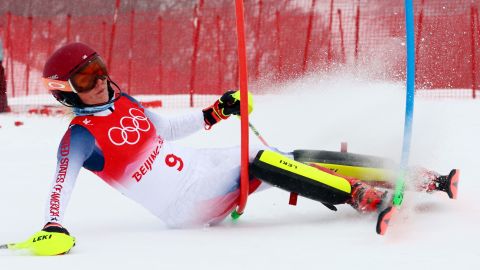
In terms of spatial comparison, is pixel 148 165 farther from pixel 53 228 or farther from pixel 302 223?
pixel 302 223

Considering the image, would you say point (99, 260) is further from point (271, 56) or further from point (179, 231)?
point (271, 56)

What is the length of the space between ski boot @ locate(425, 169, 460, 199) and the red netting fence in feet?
16.4

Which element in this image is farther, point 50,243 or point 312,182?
point 312,182

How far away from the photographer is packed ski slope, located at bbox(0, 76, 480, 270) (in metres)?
2.73

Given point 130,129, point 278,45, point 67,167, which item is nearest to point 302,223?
point 130,129

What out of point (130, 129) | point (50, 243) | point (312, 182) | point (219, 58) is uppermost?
point (130, 129)

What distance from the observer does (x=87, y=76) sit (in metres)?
3.23

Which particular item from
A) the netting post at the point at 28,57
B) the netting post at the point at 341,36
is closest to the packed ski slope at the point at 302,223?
the netting post at the point at 341,36

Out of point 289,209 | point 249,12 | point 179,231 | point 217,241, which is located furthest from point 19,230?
point 249,12

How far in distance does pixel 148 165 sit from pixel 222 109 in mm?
558

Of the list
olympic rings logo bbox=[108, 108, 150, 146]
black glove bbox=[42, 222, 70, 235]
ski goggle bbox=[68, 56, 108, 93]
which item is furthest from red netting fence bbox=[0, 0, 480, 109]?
black glove bbox=[42, 222, 70, 235]

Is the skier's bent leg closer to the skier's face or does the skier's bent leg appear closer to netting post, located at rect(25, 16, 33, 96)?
the skier's face

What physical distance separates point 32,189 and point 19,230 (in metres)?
1.16

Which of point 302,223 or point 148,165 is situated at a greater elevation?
point 148,165
